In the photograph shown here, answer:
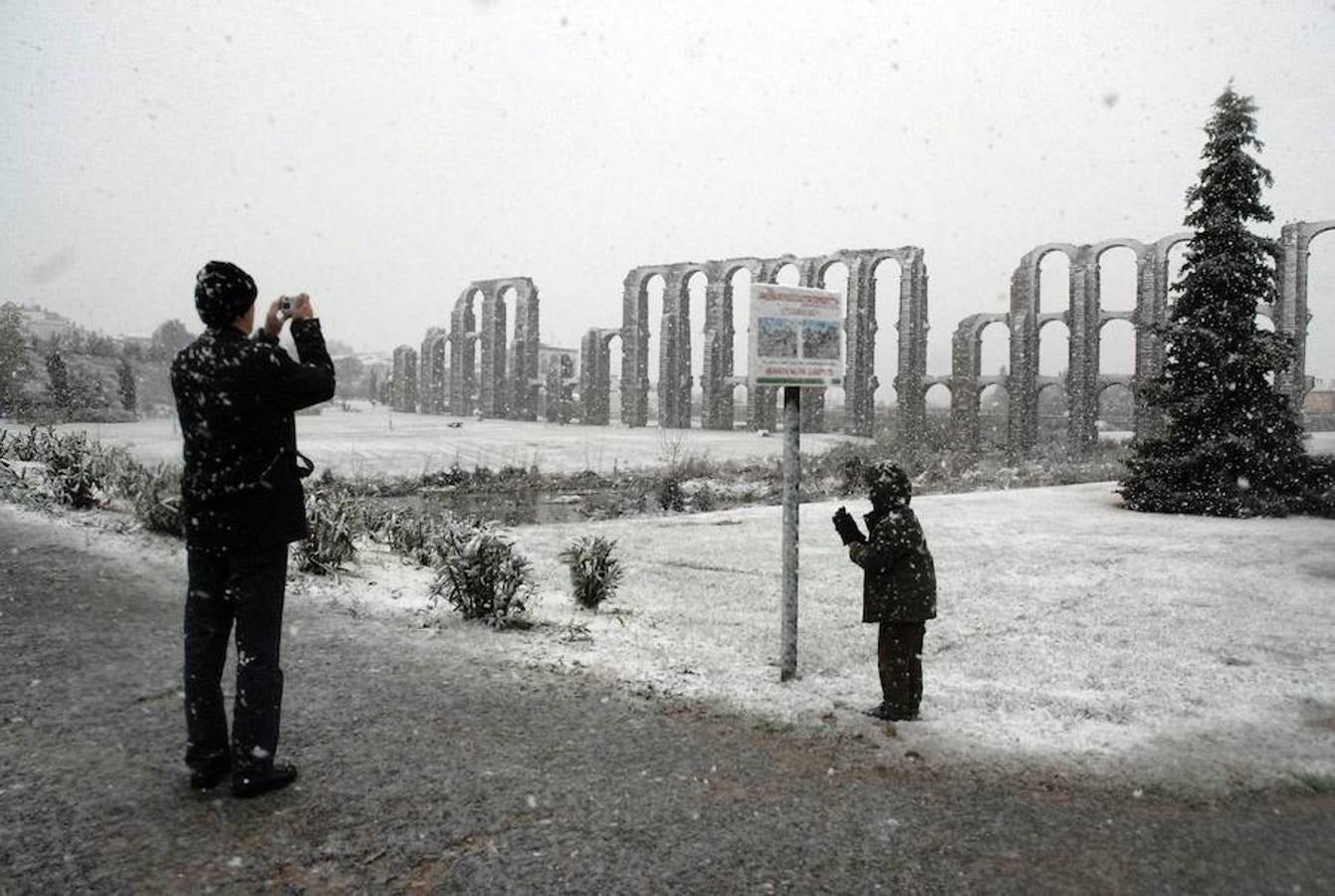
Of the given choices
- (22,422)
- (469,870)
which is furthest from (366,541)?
(22,422)

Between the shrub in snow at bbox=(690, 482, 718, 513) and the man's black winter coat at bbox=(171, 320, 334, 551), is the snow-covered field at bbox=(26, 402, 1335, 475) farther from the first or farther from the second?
the man's black winter coat at bbox=(171, 320, 334, 551)

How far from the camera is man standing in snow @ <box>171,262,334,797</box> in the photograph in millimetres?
3104

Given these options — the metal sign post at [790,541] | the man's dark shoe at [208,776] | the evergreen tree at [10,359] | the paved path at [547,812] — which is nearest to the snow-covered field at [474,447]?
the evergreen tree at [10,359]

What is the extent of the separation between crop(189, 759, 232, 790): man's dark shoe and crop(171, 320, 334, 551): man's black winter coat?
2.82 ft

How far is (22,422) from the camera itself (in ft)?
104

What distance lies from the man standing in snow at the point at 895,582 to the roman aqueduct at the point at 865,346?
2736cm

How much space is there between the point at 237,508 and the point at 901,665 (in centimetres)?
317

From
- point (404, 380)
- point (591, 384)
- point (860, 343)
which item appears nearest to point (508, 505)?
point (860, 343)

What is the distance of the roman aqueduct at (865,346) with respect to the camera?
37188 mm

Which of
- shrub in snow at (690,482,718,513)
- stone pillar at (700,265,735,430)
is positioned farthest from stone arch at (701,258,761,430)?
shrub in snow at (690,482,718,513)

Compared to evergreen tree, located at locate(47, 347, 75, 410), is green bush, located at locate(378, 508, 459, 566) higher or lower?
lower

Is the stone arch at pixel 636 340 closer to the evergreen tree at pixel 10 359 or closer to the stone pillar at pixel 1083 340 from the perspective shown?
the stone pillar at pixel 1083 340

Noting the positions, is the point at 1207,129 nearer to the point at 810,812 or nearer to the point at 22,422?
the point at 810,812

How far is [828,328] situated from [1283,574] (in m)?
6.84
